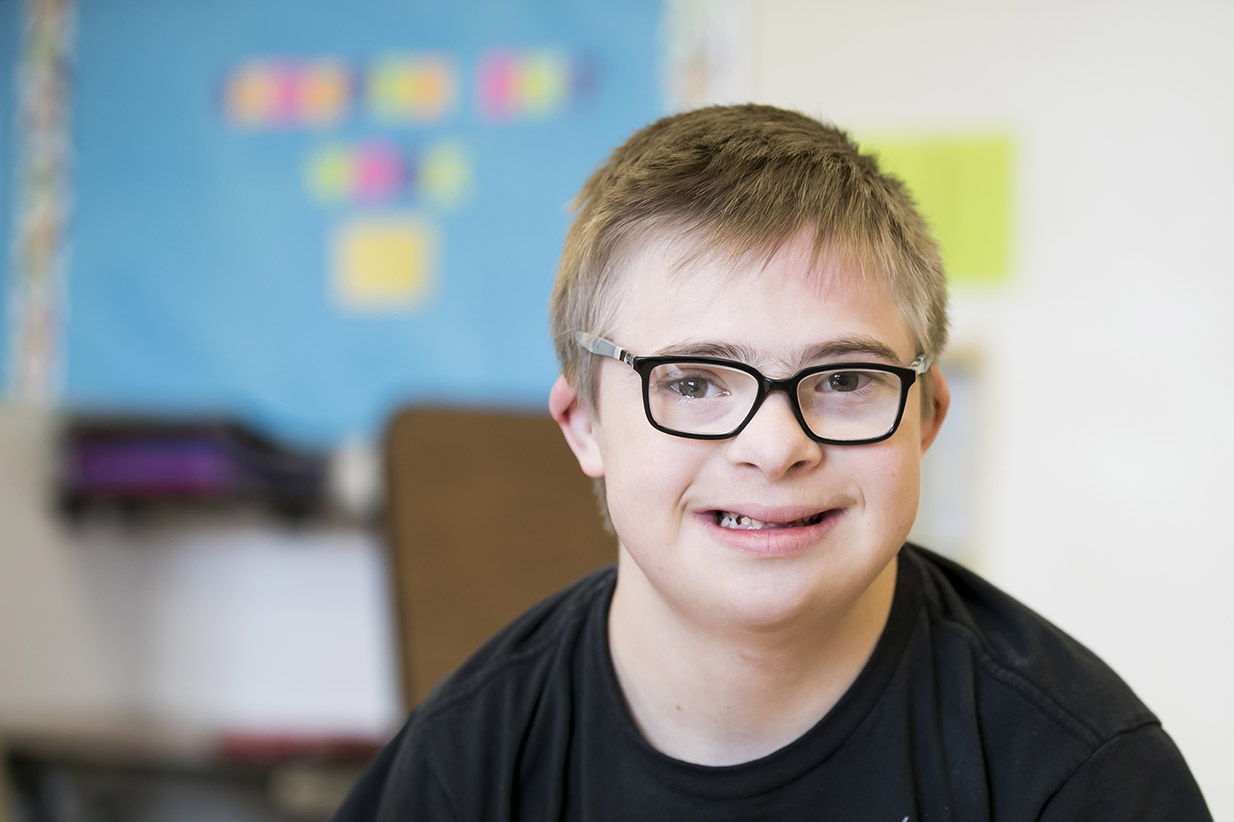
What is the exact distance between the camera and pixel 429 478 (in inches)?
52.3

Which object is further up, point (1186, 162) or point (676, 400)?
point (1186, 162)

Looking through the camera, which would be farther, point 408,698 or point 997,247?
point 997,247

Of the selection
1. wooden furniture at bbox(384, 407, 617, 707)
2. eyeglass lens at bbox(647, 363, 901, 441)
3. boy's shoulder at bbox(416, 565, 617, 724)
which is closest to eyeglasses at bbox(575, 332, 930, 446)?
eyeglass lens at bbox(647, 363, 901, 441)

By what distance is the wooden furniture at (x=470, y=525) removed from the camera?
1.32 metres

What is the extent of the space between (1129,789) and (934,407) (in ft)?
1.03

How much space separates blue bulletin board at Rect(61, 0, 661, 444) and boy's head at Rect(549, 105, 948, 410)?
137cm

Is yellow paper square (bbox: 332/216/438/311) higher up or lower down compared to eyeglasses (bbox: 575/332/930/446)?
higher up

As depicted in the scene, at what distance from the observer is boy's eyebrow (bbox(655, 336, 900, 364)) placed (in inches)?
29.8

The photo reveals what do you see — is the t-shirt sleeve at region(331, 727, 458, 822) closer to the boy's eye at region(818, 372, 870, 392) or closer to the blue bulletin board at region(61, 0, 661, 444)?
the boy's eye at region(818, 372, 870, 392)

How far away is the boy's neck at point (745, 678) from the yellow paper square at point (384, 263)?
1614 millimetres

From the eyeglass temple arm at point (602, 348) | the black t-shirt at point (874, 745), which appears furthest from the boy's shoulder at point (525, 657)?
the eyeglass temple arm at point (602, 348)

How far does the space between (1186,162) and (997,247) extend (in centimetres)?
33

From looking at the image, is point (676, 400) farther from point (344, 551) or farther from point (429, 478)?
point (344, 551)

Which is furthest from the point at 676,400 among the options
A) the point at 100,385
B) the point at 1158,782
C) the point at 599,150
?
the point at 100,385
